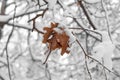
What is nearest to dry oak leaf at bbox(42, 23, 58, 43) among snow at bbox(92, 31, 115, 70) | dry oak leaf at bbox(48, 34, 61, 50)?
dry oak leaf at bbox(48, 34, 61, 50)

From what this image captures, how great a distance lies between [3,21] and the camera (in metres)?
2.08

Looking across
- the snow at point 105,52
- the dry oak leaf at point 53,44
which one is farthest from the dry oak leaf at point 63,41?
the snow at point 105,52

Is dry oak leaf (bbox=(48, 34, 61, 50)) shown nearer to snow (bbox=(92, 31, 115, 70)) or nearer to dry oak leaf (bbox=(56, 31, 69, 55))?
dry oak leaf (bbox=(56, 31, 69, 55))

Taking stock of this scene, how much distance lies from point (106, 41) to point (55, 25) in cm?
20

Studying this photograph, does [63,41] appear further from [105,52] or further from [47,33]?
[105,52]

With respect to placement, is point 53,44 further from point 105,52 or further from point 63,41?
point 105,52

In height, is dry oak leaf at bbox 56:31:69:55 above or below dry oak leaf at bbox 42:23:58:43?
below

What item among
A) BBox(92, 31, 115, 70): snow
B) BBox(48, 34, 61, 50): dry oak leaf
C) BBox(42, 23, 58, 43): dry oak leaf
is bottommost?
BBox(92, 31, 115, 70): snow

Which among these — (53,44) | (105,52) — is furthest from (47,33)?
(105,52)

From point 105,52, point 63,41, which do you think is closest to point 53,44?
point 63,41

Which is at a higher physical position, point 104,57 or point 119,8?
point 104,57

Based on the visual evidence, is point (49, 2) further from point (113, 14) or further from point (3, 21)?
point (113, 14)

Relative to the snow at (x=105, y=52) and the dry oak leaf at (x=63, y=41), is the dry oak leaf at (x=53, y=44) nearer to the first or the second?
the dry oak leaf at (x=63, y=41)

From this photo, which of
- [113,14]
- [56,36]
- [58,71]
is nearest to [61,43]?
[56,36]
